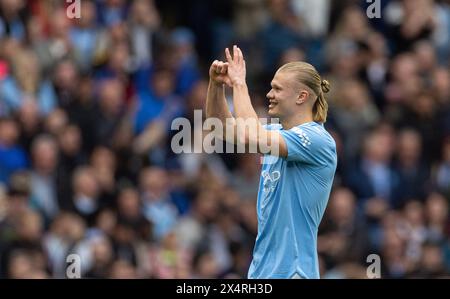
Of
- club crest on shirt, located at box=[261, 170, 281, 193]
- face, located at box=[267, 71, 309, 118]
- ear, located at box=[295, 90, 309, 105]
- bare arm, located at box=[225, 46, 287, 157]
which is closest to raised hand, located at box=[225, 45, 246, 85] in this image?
bare arm, located at box=[225, 46, 287, 157]

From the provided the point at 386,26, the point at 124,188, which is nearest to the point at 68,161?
the point at 124,188

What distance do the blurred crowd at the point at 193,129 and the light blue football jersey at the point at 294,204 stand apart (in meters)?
4.34

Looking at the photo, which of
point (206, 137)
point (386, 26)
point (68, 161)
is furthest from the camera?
point (386, 26)

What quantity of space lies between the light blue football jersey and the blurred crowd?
171 inches

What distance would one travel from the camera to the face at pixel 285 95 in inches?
331

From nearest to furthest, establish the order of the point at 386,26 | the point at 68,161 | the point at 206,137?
the point at 68,161
the point at 206,137
the point at 386,26

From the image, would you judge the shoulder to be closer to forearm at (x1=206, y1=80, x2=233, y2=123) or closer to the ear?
the ear

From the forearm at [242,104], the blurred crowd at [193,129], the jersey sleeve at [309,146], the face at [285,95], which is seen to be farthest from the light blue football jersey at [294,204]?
the blurred crowd at [193,129]

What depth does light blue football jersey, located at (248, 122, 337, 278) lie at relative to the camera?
826 centimetres

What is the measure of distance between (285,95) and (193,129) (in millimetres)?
6316

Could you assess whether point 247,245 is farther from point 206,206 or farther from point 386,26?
point 386,26

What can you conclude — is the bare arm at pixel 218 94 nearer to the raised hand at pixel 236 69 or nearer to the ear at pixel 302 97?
the raised hand at pixel 236 69

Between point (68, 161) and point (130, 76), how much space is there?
1798 mm

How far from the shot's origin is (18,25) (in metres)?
14.4
